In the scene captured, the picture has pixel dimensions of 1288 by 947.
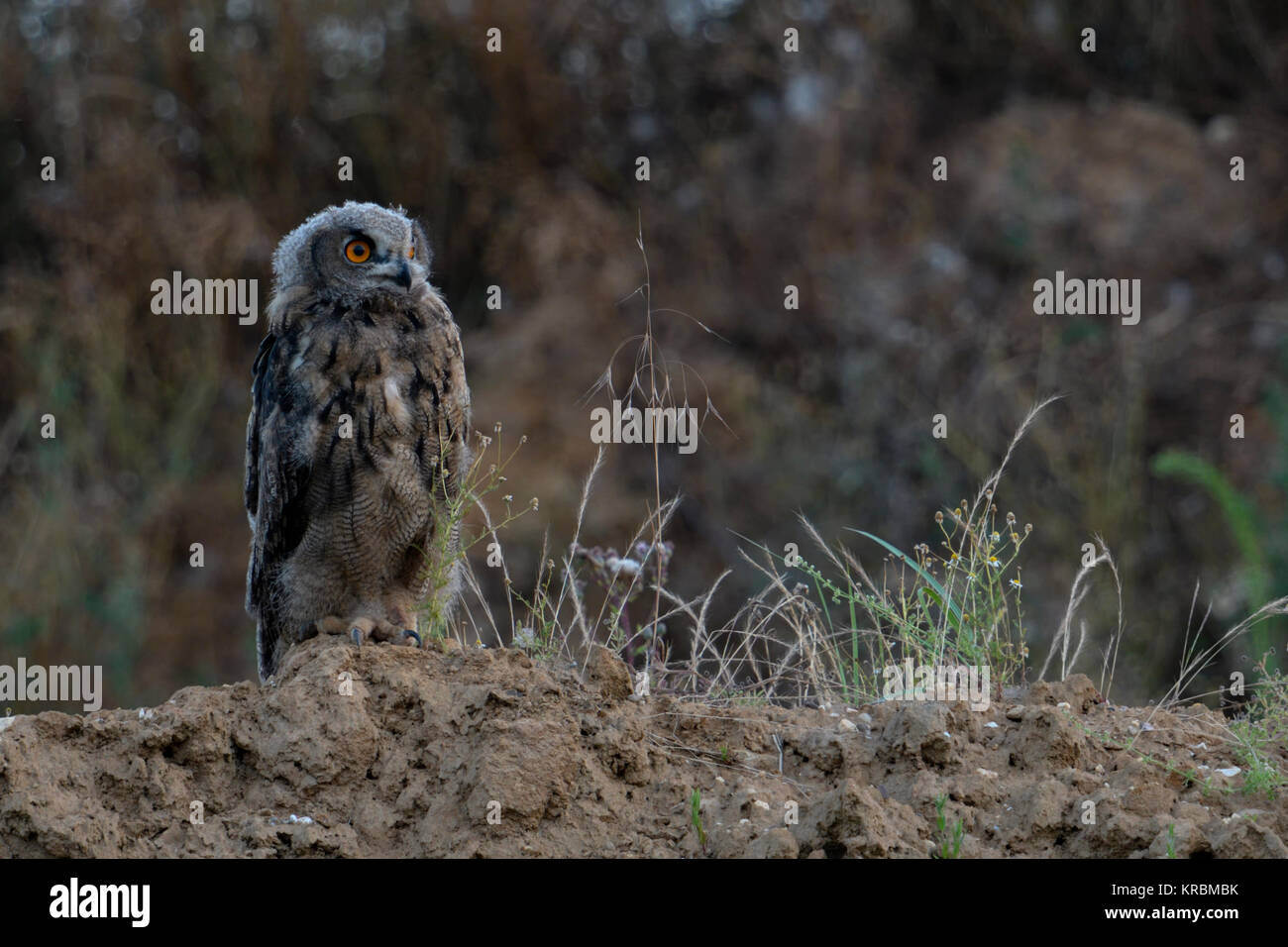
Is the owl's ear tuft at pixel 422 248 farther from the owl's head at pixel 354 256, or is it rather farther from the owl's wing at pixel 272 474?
the owl's wing at pixel 272 474

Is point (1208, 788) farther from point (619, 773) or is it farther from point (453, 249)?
point (453, 249)

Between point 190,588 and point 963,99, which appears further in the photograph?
point 963,99

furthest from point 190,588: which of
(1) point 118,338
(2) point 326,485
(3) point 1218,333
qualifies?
(3) point 1218,333

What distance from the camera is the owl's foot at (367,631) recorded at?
4.66 m

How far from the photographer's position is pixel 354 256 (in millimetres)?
5359

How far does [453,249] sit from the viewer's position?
39.8 feet

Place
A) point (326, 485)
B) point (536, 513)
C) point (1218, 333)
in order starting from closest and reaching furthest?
1. point (326, 485)
2. point (536, 513)
3. point (1218, 333)

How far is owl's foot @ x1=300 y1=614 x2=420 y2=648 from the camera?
4.66 m

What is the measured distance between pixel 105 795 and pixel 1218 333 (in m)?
9.21

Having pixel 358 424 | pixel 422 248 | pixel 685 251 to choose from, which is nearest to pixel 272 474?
pixel 358 424

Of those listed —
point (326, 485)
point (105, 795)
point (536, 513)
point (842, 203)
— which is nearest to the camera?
point (105, 795)

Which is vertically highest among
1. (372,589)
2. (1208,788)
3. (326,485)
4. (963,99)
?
(963,99)

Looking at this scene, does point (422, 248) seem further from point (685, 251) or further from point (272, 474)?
point (685, 251)

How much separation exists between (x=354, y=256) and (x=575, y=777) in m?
2.27
